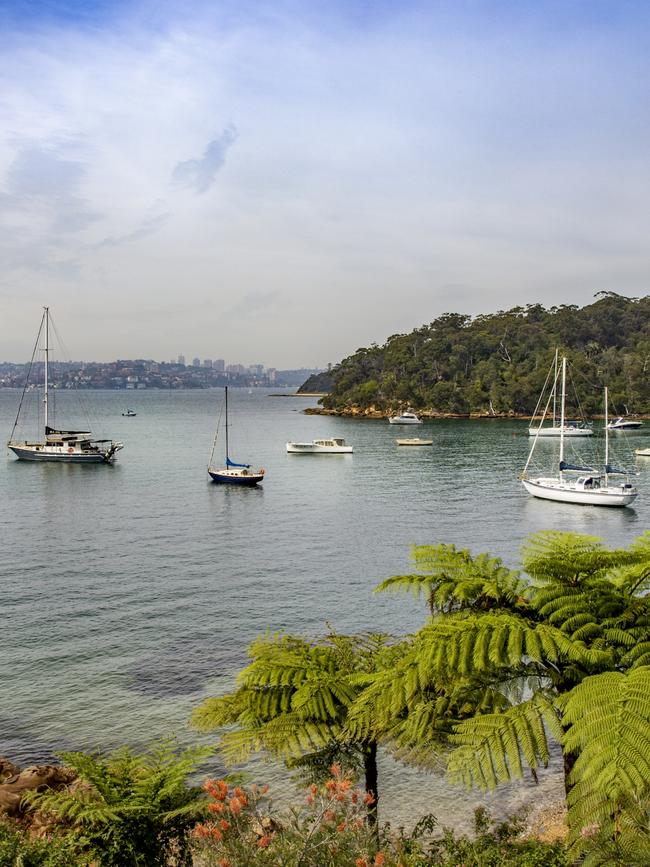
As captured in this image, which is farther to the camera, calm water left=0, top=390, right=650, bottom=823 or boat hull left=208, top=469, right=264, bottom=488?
boat hull left=208, top=469, right=264, bottom=488

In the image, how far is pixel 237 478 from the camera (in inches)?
2162

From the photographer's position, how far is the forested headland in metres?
130

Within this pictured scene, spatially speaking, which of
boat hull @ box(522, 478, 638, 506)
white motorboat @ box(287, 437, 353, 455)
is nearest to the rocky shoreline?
white motorboat @ box(287, 437, 353, 455)

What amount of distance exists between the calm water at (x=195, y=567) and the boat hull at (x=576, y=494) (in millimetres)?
886

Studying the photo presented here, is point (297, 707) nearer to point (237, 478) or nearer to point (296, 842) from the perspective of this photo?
point (296, 842)

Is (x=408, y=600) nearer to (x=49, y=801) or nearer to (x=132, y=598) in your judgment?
(x=132, y=598)

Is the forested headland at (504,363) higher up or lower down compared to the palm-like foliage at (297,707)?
higher up

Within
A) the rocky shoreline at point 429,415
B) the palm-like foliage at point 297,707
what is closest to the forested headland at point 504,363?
the rocky shoreline at point 429,415

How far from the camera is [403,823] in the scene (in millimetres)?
12180

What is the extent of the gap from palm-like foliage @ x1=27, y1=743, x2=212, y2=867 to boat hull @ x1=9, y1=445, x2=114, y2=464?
6298cm

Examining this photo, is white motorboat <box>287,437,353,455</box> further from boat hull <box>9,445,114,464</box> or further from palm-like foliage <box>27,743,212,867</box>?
palm-like foliage <box>27,743,212,867</box>

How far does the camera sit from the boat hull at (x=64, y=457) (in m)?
68.5

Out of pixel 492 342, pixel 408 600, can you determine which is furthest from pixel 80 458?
pixel 492 342

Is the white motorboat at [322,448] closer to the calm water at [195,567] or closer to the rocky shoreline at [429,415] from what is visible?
the calm water at [195,567]
